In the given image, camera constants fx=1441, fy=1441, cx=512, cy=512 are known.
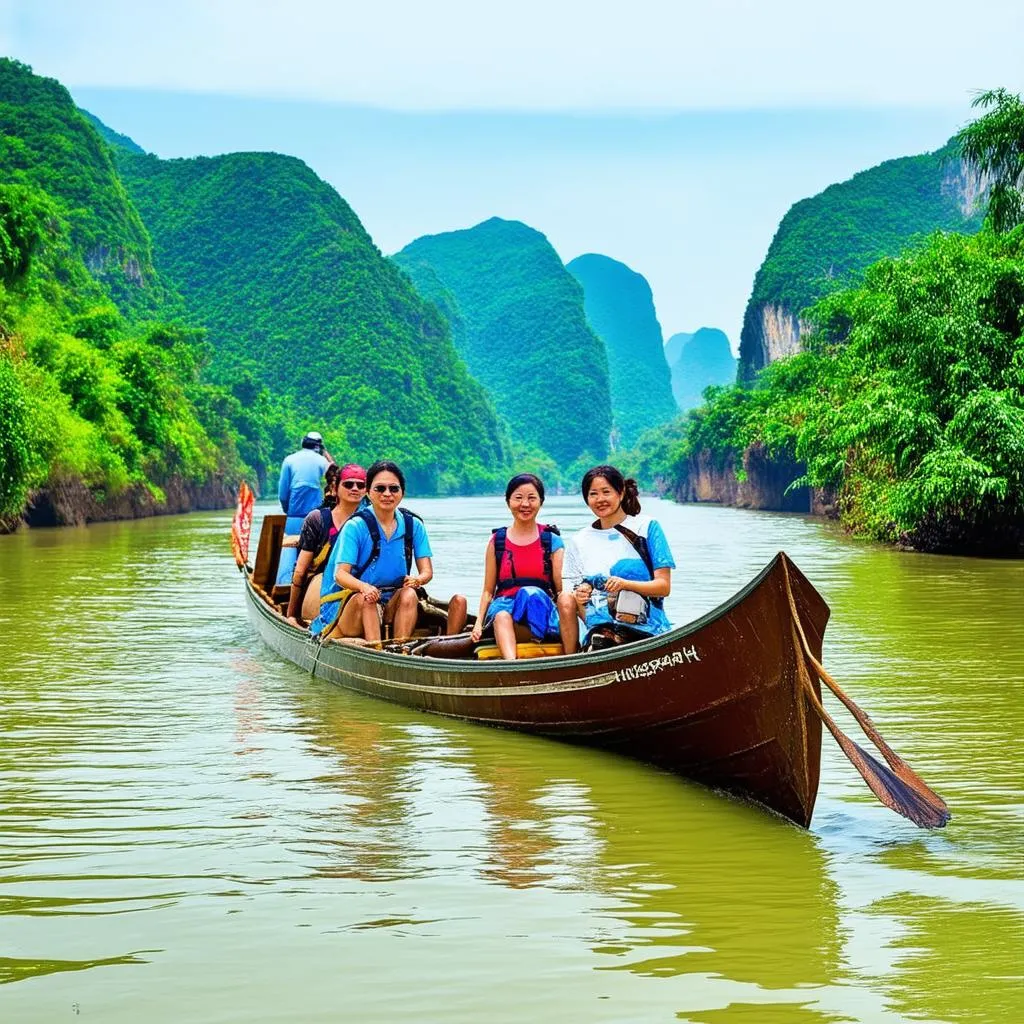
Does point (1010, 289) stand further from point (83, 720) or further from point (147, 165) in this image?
point (147, 165)

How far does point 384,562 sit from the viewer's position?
386 inches

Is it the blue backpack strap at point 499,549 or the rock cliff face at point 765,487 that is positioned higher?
the rock cliff face at point 765,487

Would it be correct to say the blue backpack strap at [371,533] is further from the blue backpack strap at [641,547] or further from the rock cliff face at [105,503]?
the rock cliff face at [105,503]

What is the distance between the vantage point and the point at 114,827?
6.11m

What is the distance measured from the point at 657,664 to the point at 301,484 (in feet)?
24.6

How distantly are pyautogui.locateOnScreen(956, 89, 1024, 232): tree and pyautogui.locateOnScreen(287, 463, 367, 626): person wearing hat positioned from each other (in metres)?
16.6

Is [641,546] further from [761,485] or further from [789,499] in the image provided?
[761,485]

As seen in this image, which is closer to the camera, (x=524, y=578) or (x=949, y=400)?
(x=524, y=578)

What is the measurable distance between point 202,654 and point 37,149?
9153cm

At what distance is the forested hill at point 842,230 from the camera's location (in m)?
112

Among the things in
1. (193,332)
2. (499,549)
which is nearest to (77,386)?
(193,332)

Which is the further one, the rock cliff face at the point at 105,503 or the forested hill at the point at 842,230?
the forested hill at the point at 842,230

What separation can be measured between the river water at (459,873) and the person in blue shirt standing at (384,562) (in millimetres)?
638

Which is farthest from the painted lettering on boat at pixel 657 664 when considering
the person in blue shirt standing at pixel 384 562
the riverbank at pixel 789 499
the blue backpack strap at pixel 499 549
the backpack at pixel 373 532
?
the riverbank at pixel 789 499
